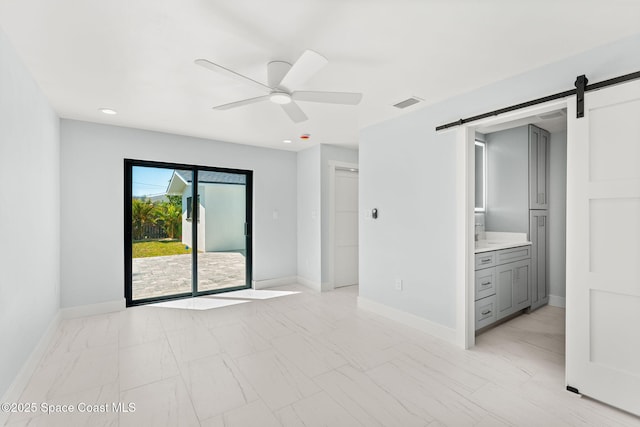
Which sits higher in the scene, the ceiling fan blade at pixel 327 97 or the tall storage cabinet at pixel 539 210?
the ceiling fan blade at pixel 327 97

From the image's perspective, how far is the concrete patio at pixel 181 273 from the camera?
417cm

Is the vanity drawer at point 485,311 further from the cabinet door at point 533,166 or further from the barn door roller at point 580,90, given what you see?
the barn door roller at point 580,90

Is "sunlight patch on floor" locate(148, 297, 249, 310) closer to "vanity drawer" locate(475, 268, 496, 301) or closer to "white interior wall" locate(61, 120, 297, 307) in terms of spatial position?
"white interior wall" locate(61, 120, 297, 307)

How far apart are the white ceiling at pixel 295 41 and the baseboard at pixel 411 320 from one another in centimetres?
234

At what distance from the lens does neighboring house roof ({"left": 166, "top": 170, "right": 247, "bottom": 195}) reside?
4418 millimetres

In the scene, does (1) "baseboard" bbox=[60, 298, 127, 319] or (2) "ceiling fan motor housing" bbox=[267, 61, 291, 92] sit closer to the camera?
(2) "ceiling fan motor housing" bbox=[267, 61, 291, 92]

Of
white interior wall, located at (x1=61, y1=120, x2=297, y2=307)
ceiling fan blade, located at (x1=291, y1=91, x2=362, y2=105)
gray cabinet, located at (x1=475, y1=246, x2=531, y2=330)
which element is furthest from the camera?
white interior wall, located at (x1=61, y1=120, x2=297, y2=307)

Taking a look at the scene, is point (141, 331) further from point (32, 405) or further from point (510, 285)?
point (510, 285)

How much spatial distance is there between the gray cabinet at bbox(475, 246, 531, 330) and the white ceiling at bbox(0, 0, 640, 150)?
1.84 m

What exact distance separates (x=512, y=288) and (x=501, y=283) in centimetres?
27

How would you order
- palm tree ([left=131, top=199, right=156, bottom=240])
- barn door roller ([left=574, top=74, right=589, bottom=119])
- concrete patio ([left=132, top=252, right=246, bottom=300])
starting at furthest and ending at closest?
concrete patio ([left=132, top=252, right=246, bottom=300]) < palm tree ([left=131, top=199, right=156, bottom=240]) < barn door roller ([left=574, top=74, right=589, bottom=119])

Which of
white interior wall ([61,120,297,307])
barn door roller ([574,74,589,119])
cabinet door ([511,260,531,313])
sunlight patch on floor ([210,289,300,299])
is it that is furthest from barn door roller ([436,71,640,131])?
white interior wall ([61,120,297,307])

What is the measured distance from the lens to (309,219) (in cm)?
515

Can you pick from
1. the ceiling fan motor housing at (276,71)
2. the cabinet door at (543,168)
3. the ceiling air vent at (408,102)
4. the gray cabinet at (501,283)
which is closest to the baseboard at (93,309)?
the ceiling fan motor housing at (276,71)
